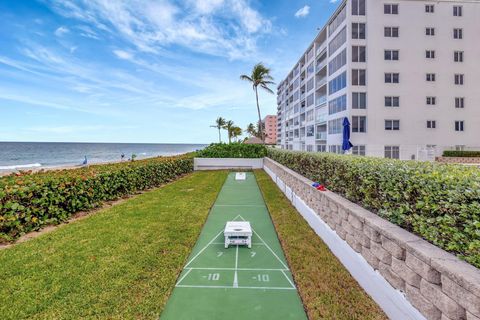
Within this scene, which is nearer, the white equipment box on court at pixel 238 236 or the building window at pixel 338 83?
the white equipment box on court at pixel 238 236

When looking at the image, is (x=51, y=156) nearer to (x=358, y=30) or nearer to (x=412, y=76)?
(x=358, y=30)

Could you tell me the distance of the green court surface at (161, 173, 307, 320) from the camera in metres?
3.66

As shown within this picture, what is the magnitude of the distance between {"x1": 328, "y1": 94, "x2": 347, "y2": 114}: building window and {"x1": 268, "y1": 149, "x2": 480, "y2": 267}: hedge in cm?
2333

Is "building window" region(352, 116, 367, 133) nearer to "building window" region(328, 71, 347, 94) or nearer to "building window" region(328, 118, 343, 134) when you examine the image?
"building window" region(328, 118, 343, 134)

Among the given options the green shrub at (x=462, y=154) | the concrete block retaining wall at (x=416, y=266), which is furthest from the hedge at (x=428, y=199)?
the green shrub at (x=462, y=154)

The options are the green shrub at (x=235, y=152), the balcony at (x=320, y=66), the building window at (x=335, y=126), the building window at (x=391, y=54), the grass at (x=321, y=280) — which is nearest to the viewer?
the grass at (x=321, y=280)

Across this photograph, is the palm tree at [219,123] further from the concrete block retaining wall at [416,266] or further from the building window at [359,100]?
the concrete block retaining wall at [416,266]

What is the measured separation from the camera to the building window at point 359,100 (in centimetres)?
→ 2550

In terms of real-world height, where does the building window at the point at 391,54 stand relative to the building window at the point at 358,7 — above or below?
below

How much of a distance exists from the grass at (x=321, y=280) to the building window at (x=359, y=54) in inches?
953

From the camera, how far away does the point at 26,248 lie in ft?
18.7

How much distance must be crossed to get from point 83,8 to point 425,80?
98.6 ft

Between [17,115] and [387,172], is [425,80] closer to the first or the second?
[387,172]

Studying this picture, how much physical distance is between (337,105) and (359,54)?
5571 millimetres
